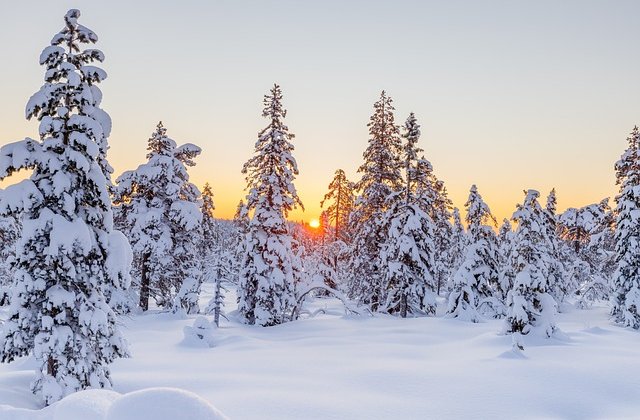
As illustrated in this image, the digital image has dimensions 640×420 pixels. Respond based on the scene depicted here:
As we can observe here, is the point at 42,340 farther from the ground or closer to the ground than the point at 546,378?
farther from the ground

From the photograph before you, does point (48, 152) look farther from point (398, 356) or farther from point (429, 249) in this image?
point (429, 249)

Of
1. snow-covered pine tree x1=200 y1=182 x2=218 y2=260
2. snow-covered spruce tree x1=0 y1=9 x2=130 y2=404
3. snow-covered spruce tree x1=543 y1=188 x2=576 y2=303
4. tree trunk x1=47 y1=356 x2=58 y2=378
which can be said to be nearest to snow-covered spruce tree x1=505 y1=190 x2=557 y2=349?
snow-covered spruce tree x1=0 y1=9 x2=130 y2=404

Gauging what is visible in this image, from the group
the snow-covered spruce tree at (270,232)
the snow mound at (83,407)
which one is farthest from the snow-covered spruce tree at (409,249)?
the snow mound at (83,407)

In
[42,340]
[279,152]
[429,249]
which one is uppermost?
[279,152]

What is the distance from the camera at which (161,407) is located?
4484mm

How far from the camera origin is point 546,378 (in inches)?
490

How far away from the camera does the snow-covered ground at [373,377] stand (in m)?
9.87

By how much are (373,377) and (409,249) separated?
1413cm

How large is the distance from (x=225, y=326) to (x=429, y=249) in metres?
12.3

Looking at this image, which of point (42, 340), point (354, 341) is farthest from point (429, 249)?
point (42, 340)

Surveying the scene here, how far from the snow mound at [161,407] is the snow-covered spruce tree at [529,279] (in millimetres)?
16337

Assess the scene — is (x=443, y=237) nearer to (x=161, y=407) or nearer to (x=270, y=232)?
(x=270, y=232)

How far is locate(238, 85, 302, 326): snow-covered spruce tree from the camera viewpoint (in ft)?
79.9

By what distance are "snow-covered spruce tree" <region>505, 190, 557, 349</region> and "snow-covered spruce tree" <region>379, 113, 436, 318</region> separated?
24.6 ft
